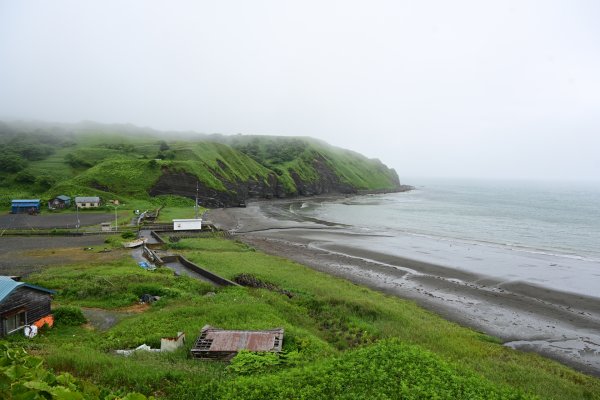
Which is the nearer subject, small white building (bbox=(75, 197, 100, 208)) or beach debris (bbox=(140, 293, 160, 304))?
beach debris (bbox=(140, 293, 160, 304))

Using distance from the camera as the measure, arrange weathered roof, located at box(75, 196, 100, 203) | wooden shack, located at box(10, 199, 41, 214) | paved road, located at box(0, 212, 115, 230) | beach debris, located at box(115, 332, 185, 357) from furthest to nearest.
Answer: weathered roof, located at box(75, 196, 100, 203) → wooden shack, located at box(10, 199, 41, 214) → paved road, located at box(0, 212, 115, 230) → beach debris, located at box(115, 332, 185, 357)

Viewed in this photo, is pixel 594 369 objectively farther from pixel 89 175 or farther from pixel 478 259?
pixel 89 175

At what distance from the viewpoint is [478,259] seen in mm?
49406

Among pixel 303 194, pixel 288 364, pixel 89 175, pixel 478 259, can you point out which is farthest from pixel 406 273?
pixel 303 194

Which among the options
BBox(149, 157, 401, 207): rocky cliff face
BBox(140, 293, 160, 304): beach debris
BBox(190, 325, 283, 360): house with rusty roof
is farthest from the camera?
A: BBox(149, 157, 401, 207): rocky cliff face

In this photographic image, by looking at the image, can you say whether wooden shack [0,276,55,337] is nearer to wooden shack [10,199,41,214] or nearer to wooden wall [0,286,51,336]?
wooden wall [0,286,51,336]

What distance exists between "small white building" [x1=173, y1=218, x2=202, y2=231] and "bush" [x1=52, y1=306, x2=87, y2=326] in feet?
121

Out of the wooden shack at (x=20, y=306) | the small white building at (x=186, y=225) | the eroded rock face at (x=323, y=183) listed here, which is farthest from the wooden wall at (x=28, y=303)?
the eroded rock face at (x=323, y=183)

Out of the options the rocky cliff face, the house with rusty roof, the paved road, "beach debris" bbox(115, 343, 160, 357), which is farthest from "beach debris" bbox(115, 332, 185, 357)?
the rocky cliff face

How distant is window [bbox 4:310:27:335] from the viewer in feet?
62.9

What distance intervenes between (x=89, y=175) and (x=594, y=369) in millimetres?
94408

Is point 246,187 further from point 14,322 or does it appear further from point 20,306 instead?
point 14,322

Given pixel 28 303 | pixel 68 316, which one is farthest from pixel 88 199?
pixel 28 303

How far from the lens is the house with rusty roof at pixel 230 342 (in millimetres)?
15859
